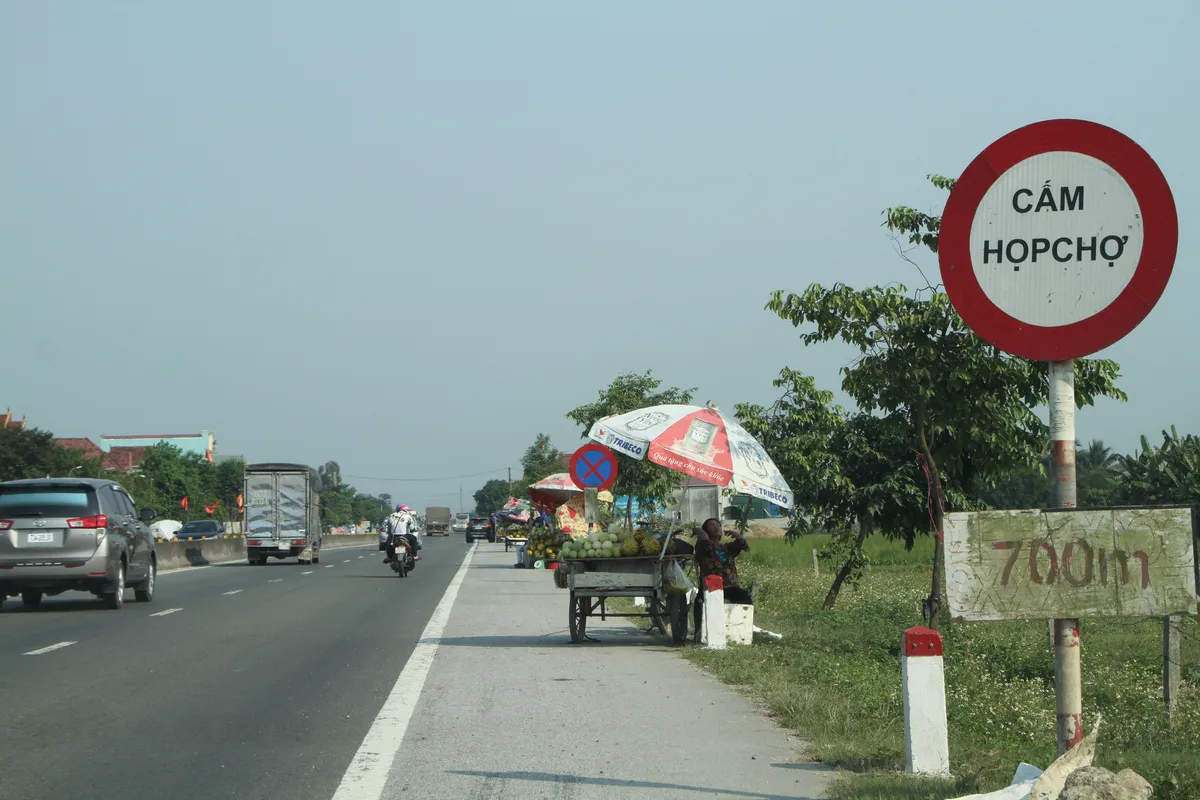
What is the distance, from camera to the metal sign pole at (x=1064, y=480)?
4.41 meters

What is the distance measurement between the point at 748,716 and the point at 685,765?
201cm

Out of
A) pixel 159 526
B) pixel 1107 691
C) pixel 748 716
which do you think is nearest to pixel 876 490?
pixel 1107 691

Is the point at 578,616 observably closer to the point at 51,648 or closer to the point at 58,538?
the point at 51,648

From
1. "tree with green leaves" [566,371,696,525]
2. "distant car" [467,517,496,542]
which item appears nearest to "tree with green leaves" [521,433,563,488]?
"distant car" [467,517,496,542]

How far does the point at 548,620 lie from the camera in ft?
63.1

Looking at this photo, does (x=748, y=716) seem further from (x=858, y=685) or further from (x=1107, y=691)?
(x=1107, y=691)

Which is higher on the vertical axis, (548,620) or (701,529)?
(701,529)

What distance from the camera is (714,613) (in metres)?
14.4

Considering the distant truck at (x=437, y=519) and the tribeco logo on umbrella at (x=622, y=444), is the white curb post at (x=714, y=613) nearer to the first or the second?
the tribeco logo on umbrella at (x=622, y=444)

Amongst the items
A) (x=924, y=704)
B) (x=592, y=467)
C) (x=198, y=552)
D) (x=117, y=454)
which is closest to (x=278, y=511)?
(x=198, y=552)

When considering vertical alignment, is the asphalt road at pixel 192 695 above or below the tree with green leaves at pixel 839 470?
below

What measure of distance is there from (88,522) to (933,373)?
1311cm

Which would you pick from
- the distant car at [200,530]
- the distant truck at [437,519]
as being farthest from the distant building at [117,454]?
the distant car at [200,530]

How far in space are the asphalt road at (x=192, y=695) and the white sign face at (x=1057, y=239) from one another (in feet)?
14.3
